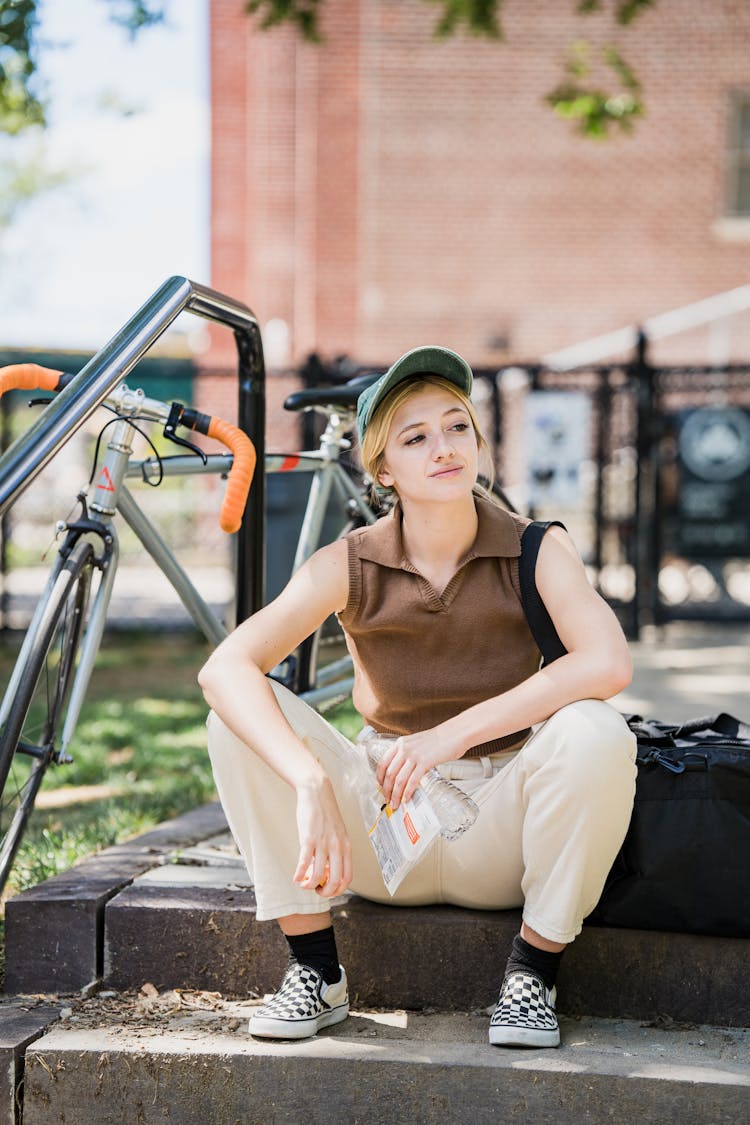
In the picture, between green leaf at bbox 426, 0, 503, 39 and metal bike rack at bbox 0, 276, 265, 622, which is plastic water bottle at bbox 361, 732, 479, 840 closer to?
metal bike rack at bbox 0, 276, 265, 622

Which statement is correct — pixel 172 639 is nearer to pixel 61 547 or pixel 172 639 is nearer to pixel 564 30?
pixel 61 547

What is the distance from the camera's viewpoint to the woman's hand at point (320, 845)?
7.67 ft

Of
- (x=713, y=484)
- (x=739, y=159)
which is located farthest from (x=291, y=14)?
(x=739, y=159)

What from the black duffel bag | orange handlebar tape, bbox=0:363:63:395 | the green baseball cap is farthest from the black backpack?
orange handlebar tape, bbox=0:363:63:395

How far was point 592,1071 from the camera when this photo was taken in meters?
2.34

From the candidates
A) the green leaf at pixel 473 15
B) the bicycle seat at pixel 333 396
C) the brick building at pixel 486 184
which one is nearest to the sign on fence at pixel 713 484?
the green leaf at pixel 473 15

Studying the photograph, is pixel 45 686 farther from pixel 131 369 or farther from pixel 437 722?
pixel 437 722

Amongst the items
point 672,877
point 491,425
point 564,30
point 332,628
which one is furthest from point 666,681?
point 564,30

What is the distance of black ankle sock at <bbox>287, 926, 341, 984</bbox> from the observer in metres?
2.59

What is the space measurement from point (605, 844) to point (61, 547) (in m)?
1.31

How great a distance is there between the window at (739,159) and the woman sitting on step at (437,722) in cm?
1427

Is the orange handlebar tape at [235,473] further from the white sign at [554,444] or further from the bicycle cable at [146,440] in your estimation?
the white sign at [554,444]

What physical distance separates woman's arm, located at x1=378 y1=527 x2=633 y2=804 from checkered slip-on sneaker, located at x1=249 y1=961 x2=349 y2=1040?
17.1 inches

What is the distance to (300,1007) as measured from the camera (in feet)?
8.23
